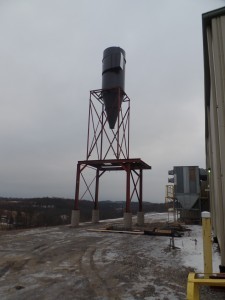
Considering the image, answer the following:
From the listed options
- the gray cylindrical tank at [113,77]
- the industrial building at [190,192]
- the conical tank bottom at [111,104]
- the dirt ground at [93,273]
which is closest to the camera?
the dirt ground at [93,273]

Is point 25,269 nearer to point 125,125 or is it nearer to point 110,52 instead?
point 125,125

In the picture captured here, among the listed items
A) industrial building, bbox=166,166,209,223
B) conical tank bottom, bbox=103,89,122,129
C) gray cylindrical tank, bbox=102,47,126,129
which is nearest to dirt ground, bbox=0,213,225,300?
conical tank bottom, bbox=103,89,122,129

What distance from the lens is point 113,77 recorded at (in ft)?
77.2

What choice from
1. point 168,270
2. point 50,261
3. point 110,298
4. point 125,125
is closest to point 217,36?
point 168,270

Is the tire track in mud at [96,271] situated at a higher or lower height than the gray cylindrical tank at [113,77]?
lower

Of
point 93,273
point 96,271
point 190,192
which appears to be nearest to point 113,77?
point 190,192

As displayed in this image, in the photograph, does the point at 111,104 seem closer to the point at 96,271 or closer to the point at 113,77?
the point at 113,77

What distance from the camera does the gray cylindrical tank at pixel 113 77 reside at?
23.5m

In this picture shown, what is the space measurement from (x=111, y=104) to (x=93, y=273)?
1852cm

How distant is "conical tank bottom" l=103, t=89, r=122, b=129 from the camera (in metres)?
23.9

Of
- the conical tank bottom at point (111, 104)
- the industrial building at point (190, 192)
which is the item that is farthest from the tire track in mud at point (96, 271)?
the industrial building at point (190, 192)

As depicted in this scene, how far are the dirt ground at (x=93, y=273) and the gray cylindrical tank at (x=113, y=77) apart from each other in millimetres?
15174

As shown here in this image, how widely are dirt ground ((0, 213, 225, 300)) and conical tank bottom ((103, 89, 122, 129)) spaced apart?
15015 millimetres

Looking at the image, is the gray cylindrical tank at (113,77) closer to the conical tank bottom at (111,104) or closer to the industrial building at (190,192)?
the conical tank bottom at (111,104)
